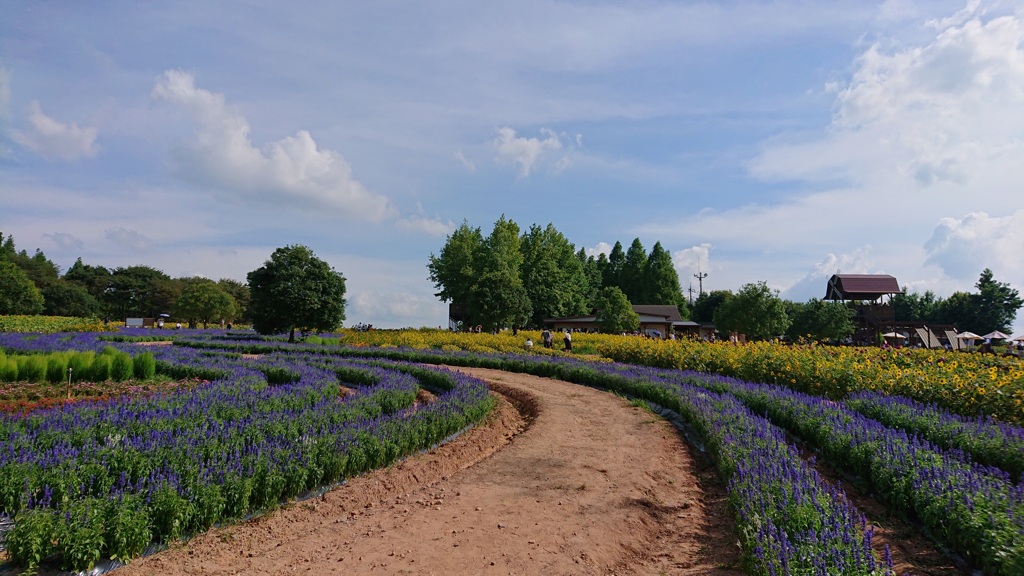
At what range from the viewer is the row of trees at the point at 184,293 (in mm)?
33594

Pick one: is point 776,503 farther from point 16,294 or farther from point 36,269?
point 36,269

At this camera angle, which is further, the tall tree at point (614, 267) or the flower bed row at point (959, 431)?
the tall tree at point (614, 267)

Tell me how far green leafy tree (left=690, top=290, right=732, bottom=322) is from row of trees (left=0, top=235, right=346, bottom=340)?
203ft

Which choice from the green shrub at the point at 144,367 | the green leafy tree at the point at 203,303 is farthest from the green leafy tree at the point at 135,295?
the green shrub at the point at 144,367

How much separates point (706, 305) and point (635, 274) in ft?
51.5

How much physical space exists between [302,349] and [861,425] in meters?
23.9

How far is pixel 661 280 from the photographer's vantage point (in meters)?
72.8

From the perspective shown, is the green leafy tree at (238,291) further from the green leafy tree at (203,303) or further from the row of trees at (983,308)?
the row of trees at (983,308)

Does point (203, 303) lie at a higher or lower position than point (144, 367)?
higher

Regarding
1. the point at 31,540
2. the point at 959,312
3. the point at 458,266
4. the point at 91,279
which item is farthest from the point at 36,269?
the point at 959,312

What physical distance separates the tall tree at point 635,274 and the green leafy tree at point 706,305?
13.6m

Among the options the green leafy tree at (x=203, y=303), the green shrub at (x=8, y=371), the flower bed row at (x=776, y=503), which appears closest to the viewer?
the flower bed row at (x=776, y=503)

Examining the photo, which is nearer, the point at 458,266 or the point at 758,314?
the point at 758,314

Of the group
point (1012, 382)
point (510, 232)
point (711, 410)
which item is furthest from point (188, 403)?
point (510, 232)
